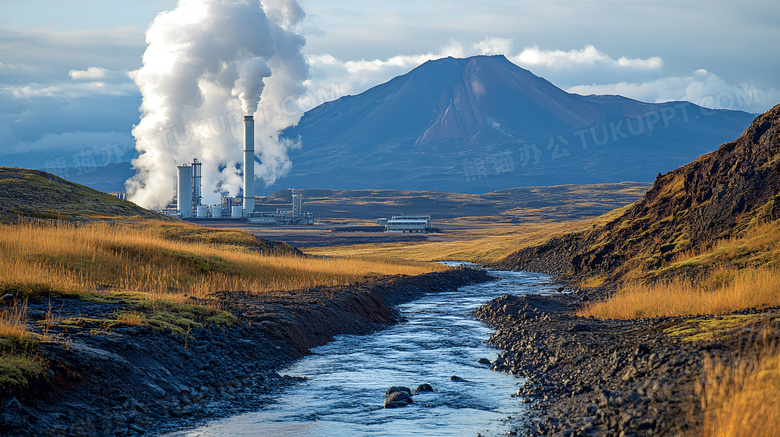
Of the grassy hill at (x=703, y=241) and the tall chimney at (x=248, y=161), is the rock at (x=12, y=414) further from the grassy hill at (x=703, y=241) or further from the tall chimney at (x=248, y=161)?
the tall chimney at (x=248, y=161)

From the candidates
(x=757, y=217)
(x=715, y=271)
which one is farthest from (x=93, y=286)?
(x=757, y=217)

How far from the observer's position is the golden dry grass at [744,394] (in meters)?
8.66

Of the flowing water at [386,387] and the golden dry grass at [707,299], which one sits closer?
the flowing water at [386,387]

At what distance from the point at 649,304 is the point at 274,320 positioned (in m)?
11.5

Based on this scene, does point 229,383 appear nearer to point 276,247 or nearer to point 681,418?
point 681,418

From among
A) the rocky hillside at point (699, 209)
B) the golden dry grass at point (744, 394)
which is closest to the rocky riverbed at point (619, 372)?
the golden dry grass at point (744, 394)

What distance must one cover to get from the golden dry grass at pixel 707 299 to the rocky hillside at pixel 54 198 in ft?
118

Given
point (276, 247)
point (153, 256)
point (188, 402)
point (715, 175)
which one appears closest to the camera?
point (188, 402)

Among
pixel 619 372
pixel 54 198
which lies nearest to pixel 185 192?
pixel 54 198

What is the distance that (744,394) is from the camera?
942cm

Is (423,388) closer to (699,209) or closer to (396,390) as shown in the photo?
(396,390)

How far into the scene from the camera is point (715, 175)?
37969mm

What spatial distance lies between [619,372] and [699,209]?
85.0 feet

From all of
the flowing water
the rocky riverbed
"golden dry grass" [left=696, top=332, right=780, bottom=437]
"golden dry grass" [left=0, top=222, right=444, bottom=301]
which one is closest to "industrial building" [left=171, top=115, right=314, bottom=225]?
"golden dry grass" [left=0, top=222, right=444, bottom=301]
